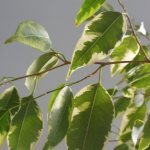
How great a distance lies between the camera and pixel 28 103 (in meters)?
0.60

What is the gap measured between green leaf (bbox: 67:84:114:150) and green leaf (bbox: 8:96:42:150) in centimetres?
7

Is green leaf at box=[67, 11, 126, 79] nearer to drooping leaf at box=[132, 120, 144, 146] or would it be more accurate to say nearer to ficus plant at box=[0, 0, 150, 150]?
ficus plant at box=[0, 0, 150, 150]

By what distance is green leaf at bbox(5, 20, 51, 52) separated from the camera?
543 millimetres

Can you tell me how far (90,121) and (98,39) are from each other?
13 centimetres

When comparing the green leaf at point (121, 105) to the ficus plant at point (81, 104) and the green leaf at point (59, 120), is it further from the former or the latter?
the green leaf at point (59, 120)

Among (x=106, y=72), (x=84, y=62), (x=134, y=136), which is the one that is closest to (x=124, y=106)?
(x=134, y=136)

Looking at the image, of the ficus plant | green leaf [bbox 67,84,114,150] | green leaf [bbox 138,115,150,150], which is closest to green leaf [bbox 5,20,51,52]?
the ficus plant

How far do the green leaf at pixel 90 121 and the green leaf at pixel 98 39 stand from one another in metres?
0.07

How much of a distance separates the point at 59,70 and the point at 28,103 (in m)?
0.95

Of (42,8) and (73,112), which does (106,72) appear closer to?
(42,8)

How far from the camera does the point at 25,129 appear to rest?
57 cm

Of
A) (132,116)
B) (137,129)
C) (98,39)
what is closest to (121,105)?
(132,116)

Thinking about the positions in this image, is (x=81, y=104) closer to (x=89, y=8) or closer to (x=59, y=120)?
(x=59, y=120)

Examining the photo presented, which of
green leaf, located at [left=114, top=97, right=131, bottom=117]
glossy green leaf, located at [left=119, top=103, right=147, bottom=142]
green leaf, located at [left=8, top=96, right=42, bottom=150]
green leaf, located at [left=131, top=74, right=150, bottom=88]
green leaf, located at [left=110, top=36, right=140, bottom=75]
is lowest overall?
green leaf, located at [left=114, top=97, right=131, bottom=117]
